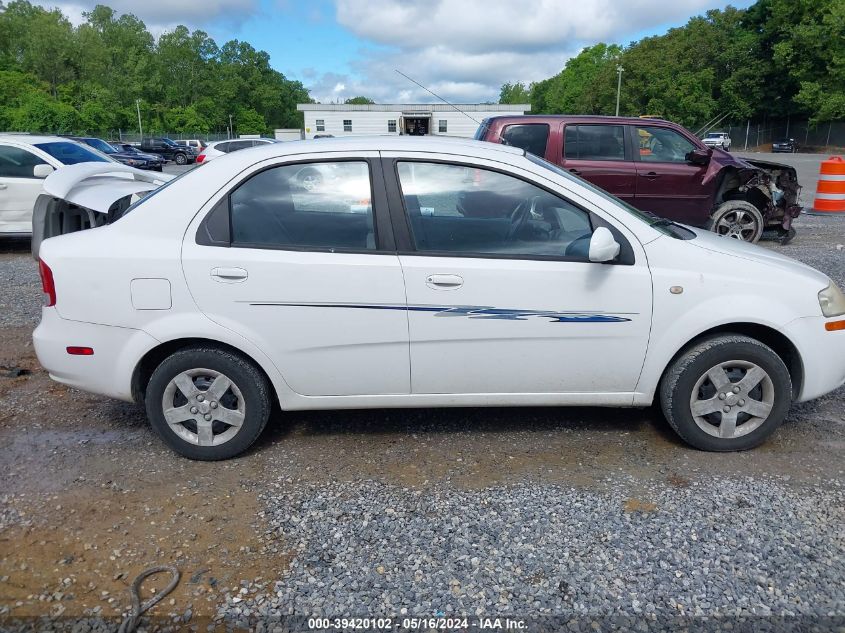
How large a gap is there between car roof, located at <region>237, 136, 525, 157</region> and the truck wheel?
675cm

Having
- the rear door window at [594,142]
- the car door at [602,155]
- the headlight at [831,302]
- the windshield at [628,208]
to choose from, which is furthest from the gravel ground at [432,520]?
the rear door window at [594,142]

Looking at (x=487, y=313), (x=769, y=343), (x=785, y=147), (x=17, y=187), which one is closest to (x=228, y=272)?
(x=487, y=313)

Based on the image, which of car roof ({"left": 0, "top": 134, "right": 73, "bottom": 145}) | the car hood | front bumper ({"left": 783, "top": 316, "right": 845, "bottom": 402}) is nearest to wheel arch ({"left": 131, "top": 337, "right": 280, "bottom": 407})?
the car hood

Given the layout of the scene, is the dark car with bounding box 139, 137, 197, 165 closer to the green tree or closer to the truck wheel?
the truck wheel

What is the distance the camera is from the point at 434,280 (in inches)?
134

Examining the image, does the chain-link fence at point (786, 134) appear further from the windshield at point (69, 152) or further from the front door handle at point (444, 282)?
the front door handle at point (444, 282)

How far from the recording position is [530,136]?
29.5 feet

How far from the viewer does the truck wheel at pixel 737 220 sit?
372 inches

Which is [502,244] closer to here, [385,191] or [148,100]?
[385,191]

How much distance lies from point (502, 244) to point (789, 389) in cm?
175

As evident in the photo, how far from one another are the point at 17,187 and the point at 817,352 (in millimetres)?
10169

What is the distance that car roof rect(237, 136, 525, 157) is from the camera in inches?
142

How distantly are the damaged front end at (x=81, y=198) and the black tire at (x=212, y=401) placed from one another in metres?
1.34

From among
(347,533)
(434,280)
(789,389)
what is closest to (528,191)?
(434,280)
